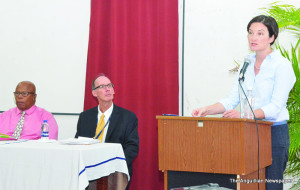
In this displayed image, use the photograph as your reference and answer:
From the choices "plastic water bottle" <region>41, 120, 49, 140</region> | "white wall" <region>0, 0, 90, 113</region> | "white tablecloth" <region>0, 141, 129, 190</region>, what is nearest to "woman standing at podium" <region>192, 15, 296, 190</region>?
"white tablecloth" <region>0, 141, 129, 190</region>

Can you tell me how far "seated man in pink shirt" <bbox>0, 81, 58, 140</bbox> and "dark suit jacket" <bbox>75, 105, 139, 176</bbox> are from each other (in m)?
0.42

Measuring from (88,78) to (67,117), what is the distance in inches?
23.8

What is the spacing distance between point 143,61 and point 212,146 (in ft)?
8.30

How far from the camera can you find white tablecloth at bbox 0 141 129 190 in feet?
9.19

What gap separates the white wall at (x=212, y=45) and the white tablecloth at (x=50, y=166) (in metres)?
1.80

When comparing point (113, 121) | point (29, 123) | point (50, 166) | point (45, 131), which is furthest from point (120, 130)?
point (50, 166)

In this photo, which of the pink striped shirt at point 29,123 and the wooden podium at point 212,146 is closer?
the wooden podium at point 212,146

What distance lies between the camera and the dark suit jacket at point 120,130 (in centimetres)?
385

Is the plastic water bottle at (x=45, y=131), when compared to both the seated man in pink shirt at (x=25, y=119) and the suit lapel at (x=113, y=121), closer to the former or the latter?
the seated man in pink shirt at (x=25, y=119)

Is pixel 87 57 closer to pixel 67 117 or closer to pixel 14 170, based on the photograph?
pixel 67 117

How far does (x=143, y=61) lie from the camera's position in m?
4.69

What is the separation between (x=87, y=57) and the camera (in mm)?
4902

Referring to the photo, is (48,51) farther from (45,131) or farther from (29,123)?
(45,131)

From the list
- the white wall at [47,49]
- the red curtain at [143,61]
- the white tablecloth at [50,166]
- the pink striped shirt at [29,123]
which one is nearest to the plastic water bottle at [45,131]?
the pink striped shirt at [29,123]
